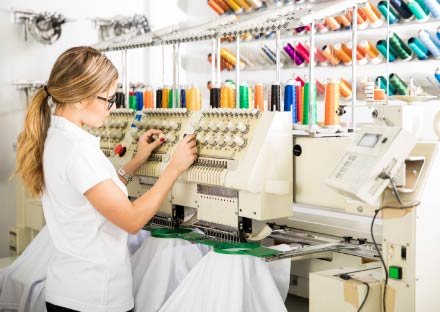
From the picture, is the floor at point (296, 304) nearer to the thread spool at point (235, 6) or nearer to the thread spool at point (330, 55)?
the thread spool at point (330, 55)

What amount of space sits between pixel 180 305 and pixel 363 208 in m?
0.80

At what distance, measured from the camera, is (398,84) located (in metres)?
3.97

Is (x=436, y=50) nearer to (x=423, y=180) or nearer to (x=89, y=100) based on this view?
(x=423, y=180)

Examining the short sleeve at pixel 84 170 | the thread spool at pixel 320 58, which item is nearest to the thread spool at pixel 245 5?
the thread spool at pixel 320 58

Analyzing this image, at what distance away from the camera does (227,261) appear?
2.26 m

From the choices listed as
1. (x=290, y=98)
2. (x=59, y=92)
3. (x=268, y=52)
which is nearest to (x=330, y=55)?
(x=268, y=52)

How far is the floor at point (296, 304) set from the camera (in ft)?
8.57

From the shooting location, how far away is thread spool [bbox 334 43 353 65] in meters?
4.25

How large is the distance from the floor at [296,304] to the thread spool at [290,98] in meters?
0.79

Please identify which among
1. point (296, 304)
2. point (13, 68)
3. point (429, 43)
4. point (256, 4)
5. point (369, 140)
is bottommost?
point (296, 304)

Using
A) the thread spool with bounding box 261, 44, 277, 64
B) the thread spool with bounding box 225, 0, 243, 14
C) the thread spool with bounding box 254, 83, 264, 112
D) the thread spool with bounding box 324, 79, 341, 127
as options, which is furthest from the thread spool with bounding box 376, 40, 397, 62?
the thread spool with bounding box 324, 79, 341, 127

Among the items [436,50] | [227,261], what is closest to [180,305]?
[227,261]

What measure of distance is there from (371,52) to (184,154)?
87.1 inches

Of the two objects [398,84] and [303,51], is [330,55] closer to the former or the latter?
[303,51]
